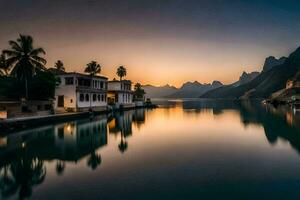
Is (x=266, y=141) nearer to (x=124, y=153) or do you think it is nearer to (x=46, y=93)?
(x=124, y=153)

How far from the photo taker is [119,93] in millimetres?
85875

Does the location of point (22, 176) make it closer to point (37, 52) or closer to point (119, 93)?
point (37, 52)

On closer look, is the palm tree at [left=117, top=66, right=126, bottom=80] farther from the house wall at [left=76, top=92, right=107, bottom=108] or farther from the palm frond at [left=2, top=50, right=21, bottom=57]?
the palm frond at [left=2, top=50, right=21, bottom=57]

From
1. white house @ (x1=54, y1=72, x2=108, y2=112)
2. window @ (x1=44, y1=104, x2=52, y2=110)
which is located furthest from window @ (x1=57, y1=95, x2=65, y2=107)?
window @ (x1=44, y1=104, x2=52, y2=110)

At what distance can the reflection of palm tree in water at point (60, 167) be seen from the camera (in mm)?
17369

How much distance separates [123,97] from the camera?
292 ft

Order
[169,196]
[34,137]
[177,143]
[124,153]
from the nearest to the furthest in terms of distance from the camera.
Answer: [169,196] → [124,153] → [177,143] → [34,137]

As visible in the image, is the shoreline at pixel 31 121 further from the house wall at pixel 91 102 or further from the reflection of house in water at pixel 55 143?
the house wall at pixel 91 102

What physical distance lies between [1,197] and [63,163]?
274 inches

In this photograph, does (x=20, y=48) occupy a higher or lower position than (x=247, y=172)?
higher

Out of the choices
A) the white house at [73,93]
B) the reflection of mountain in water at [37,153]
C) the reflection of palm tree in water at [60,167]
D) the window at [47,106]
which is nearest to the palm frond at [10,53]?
the white house at [73,93]

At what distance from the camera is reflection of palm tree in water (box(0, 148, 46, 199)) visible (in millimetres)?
13930

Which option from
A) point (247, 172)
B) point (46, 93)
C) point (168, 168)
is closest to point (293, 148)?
point (247, 172)

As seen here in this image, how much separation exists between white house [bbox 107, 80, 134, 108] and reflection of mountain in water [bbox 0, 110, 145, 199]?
4670cm
